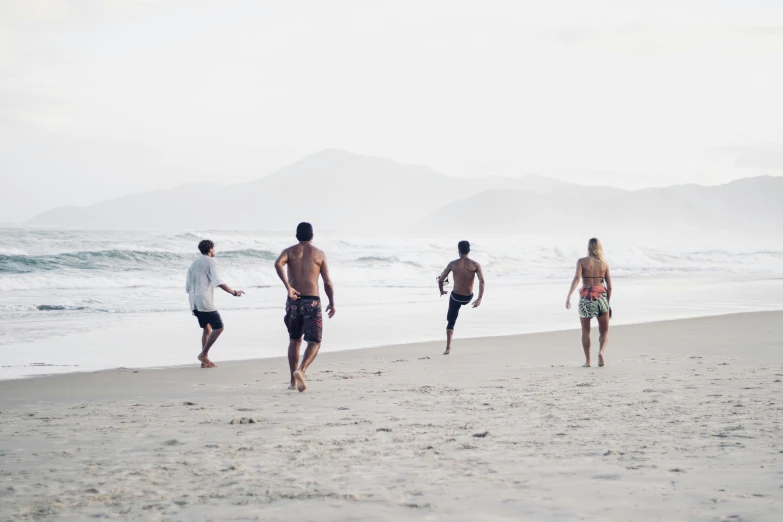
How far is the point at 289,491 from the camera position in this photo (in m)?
3.91

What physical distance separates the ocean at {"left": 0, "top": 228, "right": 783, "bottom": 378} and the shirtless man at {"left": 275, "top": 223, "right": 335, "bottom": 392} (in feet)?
9.53

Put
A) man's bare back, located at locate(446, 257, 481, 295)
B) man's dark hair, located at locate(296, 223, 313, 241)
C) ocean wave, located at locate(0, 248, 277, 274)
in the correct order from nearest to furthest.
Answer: man's dark hair, located at locate(296, 223, 313, 241) < man's bare back, located at locate(446, 257, 481, 295) < ocean wave, located at locate(0, 248, 277, 274)

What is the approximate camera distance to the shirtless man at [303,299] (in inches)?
295

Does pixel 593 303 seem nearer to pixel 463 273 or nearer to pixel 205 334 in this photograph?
pixel 463 273

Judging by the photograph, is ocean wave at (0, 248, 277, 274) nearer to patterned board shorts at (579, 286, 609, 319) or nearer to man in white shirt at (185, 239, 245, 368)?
man in white shirt at (185, 239, 245, 368)

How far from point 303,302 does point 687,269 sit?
110 feet

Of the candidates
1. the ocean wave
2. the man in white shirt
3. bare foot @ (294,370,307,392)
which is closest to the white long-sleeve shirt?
the man in white shirt

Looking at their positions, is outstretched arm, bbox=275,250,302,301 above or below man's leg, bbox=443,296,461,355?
above

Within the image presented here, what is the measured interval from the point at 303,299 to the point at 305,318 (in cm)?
20

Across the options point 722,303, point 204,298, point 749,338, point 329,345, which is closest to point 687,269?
point 722,303

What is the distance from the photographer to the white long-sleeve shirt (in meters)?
9.25

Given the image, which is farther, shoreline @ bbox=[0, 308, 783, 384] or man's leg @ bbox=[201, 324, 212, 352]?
man's leg @ bbox=[201, 324, 212, 352]

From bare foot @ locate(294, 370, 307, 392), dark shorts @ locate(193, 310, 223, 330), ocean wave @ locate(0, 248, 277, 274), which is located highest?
ocean wave @ locate(0, 248, 277, 274)

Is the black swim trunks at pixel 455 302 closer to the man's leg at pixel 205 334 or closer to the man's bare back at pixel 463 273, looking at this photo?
the man's bare back at pixel 463 273
